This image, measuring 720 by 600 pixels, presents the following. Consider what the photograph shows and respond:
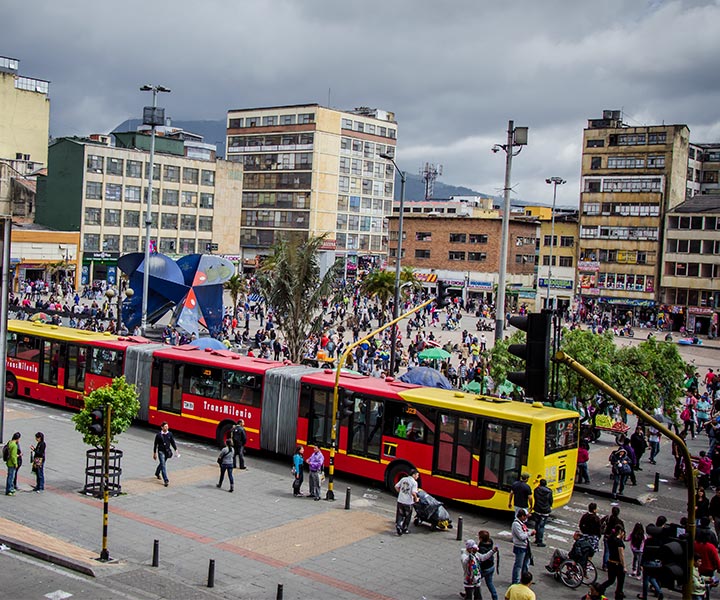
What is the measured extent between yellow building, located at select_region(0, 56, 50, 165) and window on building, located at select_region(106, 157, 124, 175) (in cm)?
1153

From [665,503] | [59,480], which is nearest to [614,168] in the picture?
[665,503]

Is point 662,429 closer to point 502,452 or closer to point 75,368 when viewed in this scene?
point 502,452

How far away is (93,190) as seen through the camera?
8319 centimetres

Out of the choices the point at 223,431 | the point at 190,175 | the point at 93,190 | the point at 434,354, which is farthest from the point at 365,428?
the point at 190,175

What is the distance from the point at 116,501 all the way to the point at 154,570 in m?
4.81

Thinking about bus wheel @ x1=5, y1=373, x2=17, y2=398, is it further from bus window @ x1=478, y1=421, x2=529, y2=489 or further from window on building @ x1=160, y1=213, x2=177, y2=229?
window on building @ x1=160, y1=213, x2=177, y2=229

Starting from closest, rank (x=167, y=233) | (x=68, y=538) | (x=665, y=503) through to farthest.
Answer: (x=68, y=538)
(x=665, y=503)
(x=167, y=233)

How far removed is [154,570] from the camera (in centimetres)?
1587

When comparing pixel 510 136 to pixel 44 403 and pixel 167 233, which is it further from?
pixel 167 233

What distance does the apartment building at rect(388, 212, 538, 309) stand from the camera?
89375mm

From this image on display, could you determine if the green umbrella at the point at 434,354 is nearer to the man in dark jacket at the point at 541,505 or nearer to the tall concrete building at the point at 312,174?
the man in dark jacket at the point at 541,505

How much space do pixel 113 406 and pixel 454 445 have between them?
8043 millimetres

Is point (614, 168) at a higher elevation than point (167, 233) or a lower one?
higher

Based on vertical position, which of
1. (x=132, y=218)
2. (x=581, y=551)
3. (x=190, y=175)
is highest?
(x=190, y=175)
